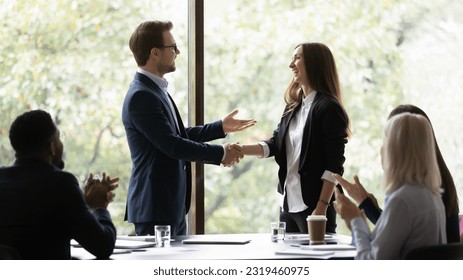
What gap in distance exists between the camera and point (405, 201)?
229 cm

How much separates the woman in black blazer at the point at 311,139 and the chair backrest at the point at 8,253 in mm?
1526

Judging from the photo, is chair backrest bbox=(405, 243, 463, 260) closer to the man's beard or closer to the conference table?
the conference table

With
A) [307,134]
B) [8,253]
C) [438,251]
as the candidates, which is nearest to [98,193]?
[8,253]

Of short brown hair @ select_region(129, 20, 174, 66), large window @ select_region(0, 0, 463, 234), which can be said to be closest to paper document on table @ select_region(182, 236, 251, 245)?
short brown hair @ select_region(129, 20, 174, 66)

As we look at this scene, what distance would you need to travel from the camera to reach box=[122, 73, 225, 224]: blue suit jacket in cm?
320

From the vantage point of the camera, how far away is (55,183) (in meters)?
2.31

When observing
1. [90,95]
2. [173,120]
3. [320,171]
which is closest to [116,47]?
[90,95]

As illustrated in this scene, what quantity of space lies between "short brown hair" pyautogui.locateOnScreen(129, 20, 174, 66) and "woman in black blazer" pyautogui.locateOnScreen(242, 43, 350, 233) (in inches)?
26.2

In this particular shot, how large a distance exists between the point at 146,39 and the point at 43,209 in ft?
4.24

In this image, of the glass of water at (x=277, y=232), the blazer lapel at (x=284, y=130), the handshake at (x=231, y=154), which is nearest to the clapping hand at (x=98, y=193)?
the glass of water at (x=277, y=232)

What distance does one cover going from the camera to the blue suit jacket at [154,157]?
320cm

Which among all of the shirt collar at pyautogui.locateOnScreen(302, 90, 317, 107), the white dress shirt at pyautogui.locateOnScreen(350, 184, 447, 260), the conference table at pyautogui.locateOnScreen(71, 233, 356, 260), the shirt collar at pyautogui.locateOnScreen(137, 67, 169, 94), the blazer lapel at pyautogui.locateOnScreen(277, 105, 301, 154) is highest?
the shirt collar at pyautogui.locateOnScreen(137, 67, 169, 94)

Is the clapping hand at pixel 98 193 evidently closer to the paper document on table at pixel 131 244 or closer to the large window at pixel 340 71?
the paper document on table at pixel 131 244
